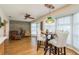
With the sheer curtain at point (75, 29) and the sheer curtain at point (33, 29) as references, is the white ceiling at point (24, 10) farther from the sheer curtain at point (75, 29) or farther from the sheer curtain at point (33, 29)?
the sheer curtain at point (75, 29)

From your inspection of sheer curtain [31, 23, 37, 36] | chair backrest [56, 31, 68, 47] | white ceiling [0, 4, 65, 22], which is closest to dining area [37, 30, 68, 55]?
chair backrest [56, 31, 68, 47]

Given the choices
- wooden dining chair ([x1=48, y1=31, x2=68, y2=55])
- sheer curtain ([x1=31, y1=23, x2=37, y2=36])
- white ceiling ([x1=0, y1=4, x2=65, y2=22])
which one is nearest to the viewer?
white ceiling ([x1=0, y1=4, x2=65, y2=22])

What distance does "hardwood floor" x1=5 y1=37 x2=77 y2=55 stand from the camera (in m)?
2.06

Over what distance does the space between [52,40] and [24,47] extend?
579 mm

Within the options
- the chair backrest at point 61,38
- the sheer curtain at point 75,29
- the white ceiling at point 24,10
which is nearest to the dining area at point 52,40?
the chair backrest at point 61,38

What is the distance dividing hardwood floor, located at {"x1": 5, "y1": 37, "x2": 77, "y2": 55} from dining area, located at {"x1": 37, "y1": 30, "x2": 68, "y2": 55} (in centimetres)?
12

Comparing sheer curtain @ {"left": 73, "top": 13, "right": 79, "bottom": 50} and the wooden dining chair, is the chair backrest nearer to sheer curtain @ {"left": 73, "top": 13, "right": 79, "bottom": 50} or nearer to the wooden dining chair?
the wooden dining chair

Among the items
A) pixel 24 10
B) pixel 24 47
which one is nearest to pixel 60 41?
pixel 24 47

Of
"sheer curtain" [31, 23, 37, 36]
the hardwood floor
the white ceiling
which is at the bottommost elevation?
the hardwood floor

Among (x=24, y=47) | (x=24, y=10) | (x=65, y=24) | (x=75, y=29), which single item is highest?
(x=24, y=10)

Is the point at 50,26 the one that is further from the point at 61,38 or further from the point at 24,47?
the point at 24,47

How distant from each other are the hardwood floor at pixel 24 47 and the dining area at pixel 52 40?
0.38 feet

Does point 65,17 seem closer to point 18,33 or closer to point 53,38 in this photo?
point 53,38

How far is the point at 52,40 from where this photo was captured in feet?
7.52
